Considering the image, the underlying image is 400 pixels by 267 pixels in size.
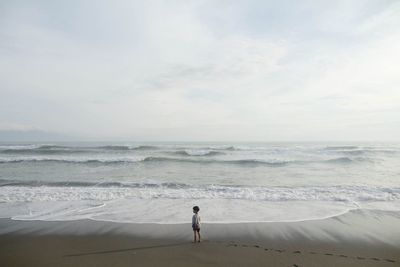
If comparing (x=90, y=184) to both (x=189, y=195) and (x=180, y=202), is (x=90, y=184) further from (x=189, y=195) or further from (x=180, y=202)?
(x=180, y=202)

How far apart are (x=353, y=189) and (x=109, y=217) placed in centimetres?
998

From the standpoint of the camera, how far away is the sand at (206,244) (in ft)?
19.2

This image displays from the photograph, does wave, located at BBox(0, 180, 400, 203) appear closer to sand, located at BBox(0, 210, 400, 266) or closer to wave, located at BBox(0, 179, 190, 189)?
wave, located at BBox(0, 179, 190, 189)

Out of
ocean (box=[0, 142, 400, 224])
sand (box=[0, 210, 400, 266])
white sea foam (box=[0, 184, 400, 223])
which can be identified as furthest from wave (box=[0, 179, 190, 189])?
sand (box=[0, 210, 400, 266])

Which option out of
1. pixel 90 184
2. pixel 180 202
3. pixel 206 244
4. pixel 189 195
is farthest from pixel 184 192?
pixel 206 244

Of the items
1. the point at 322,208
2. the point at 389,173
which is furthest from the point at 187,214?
the point at 389,173

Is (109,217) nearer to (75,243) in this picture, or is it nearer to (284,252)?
(75,243)

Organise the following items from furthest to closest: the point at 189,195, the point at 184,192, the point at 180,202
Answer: the point at 184,192
the point at 189,195
the point at 180,202

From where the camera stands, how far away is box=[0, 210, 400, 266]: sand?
19.2 feet

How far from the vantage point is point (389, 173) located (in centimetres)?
1845

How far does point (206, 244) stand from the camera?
6688 mm

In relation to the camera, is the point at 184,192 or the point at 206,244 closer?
the point at 206,244

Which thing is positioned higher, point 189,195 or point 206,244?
point 189,195

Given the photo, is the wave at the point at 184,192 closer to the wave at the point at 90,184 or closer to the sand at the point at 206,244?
the wave at the point at 90,184
